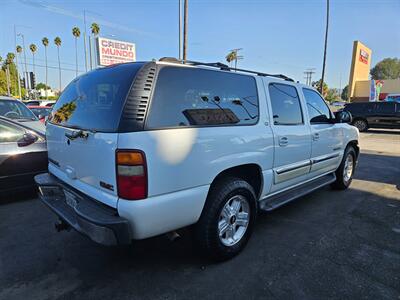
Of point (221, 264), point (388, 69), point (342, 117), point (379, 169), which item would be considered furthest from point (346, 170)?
point (388, 69)

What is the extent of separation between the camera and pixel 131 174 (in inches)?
78.7

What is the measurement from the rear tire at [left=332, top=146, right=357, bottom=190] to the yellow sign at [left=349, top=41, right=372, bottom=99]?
36.2 meters

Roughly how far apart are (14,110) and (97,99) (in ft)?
17.3

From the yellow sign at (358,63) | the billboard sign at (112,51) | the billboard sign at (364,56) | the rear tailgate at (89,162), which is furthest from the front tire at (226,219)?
the billboard sign at (364,56)

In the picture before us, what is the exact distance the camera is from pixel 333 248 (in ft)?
10.1

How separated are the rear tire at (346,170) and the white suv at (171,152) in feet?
6.30

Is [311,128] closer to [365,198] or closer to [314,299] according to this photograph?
[365,198]

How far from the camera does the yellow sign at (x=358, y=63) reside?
35.0 meters

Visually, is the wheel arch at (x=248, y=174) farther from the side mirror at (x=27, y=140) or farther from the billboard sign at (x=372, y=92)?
the billboard sign at (x=372, y=92)

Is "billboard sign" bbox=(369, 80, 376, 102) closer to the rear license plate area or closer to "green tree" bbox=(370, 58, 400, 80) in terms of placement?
the rear license plate area

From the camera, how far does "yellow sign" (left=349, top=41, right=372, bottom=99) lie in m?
35.0

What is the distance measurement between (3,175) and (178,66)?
11.5 feet

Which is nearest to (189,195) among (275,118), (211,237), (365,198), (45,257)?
(211,237)

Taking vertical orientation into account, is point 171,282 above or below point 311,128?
below
